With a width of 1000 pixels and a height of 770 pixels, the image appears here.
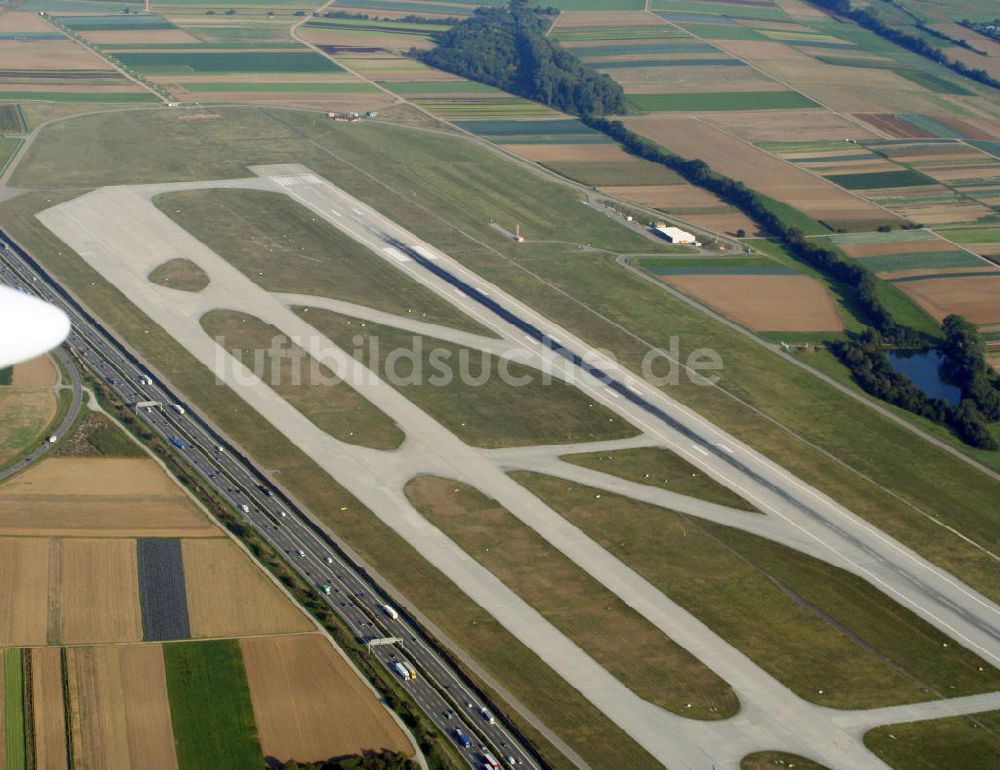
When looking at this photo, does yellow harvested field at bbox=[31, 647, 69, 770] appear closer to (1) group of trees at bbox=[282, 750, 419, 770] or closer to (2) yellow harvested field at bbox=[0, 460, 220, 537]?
(1) group of trees at bbox=[282, 750, 419, 770]

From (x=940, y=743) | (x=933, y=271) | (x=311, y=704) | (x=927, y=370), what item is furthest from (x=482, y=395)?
(x=933, y=271)

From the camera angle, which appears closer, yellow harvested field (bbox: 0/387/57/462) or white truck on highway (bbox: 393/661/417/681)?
white truck on highway (bbox: 393/661/417/681)

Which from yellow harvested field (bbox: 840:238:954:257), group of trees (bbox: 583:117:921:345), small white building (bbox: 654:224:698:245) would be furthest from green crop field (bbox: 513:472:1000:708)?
yellow harvested field (bbox: 840:238:954:257)

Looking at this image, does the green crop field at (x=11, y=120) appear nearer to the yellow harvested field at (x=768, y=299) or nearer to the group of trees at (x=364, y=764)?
the yellow harvested field at (x=768, y=299)

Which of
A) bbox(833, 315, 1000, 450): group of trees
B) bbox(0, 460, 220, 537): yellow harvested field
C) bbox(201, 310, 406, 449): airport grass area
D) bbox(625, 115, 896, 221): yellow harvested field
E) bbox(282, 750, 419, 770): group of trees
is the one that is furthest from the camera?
bbox(625, 115, 896, 221): yellow harvested field

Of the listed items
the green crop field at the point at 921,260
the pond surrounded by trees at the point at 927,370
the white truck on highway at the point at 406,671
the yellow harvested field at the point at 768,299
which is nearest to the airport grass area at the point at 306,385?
the white truck on highway at the point at 406,671

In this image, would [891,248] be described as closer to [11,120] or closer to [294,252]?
[294,252]

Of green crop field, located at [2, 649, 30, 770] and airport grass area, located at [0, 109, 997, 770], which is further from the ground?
airport grass area, located at [0, 109, 997, 770]
